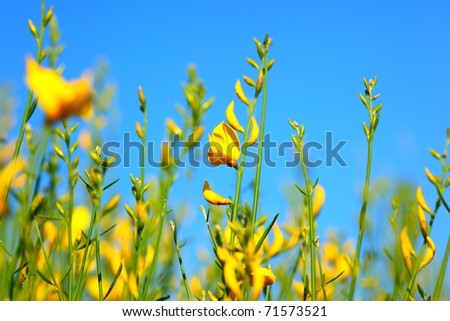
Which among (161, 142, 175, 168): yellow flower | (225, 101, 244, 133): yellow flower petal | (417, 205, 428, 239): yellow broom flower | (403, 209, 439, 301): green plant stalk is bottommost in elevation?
(403, 209, 439, 301): green plant stalk

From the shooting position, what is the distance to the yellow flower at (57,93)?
3.47ft

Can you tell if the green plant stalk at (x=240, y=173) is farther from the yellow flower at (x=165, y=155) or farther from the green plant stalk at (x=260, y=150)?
the yellow flower at (x=165, y=155)

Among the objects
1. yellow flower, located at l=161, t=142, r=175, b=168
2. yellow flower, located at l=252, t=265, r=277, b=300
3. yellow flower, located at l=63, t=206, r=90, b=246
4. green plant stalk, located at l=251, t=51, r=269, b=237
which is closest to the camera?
yellow flower, located at l=252, t=265, r=277, b=300

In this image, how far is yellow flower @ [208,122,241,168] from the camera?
0.97 metres

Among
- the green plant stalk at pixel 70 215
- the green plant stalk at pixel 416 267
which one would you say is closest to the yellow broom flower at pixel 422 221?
the green plant stalk at pixel 416 267

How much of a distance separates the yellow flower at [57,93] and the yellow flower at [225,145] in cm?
30

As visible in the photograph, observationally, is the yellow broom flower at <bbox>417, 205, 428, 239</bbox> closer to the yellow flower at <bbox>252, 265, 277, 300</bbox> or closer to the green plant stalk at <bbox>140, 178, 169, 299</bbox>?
the yellow flower at <bbox>252, 265, 277, 300</bbox>

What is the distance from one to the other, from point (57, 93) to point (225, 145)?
337 mm

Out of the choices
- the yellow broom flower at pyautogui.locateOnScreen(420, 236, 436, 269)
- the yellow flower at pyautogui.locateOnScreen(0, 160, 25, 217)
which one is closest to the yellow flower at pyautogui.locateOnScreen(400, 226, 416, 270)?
the yellow broom flower at pyautogui.locateOnScreen(420, 236, 436, 269)

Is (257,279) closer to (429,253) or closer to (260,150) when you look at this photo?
(260,150)

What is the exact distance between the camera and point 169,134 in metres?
1.10

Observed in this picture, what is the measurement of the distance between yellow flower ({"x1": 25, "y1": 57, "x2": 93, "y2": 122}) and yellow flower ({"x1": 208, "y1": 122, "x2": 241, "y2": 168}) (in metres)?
Result: 0.30
